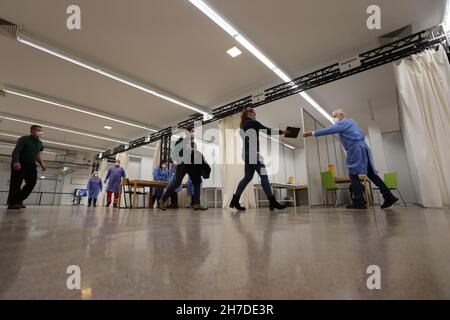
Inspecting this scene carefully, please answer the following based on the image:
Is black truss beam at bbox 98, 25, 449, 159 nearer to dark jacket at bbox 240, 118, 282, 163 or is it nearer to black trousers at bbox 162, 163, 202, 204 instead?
dark jacket at bbox 240, 118, 282, 163

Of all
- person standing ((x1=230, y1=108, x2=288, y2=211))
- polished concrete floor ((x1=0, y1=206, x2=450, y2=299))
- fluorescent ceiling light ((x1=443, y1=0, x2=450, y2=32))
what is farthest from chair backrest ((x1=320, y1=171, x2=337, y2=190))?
polished concrete floor ((x1=0, y1=206, x2=450, y2=299))

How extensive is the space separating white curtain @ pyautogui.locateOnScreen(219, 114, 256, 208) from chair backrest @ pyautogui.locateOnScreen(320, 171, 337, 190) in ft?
5.79

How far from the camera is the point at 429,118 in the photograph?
11.5 ft

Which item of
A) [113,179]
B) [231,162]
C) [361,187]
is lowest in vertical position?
[361,187]

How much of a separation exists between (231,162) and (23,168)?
14.1 feet

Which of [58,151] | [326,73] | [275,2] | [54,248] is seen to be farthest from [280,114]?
[58,151]

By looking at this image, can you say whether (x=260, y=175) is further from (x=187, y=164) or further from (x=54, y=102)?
(x=54, y=102)

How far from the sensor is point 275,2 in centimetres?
331

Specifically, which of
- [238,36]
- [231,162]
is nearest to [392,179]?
[231,162]

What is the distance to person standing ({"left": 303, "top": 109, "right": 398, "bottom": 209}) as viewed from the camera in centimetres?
308

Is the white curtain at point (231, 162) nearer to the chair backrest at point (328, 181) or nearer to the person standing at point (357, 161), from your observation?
the chair backrest at point (328, 181)

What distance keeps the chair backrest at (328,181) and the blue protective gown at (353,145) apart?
84.3 inches
